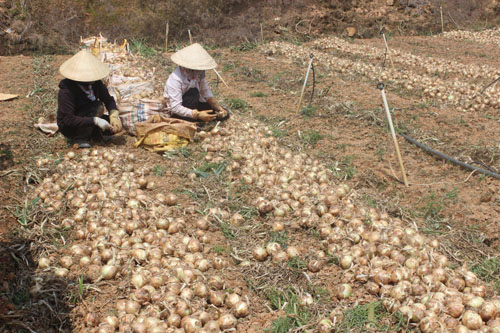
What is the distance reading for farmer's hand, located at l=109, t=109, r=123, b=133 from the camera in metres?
4.56

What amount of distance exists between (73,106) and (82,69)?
0.43 metres

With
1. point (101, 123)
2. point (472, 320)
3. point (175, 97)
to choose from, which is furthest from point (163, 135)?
point (472, 320)

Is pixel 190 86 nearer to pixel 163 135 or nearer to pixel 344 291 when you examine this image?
pixel 163 135

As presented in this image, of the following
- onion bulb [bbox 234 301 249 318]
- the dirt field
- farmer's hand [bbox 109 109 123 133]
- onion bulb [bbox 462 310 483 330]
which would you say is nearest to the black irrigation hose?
the dirt field

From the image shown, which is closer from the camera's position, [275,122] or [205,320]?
[205,320]

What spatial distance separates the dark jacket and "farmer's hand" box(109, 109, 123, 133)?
200 mm

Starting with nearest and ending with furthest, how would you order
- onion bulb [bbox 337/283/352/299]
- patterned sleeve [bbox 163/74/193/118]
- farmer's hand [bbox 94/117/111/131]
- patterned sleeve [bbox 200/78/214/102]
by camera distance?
onion bulb [bbox 337/283/352/299] < farmer's hand [bbox 94/117/111/131] < patterned sleeve [bbox 163/74/193/118] < patterned sleeve [bbox 200/78/214/102]

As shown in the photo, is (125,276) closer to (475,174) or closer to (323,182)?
(323,182)

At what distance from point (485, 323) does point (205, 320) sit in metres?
1.64

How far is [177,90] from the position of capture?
4668 millimetres

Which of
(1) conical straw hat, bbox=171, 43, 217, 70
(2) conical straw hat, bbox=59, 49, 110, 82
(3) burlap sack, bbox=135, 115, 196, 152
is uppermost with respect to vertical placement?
(1) conical straw hat, bbox=171, 43, 217, 70

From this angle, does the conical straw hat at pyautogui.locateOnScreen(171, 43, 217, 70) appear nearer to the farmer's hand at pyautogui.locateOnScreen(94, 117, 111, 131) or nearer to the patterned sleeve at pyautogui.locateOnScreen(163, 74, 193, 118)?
the patterned sleeve at pyautogui.locateOnScreen(163, 74, 193, 118)

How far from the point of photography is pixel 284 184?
3736mm

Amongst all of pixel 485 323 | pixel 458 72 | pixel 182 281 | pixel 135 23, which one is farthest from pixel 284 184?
pixel 135 23
